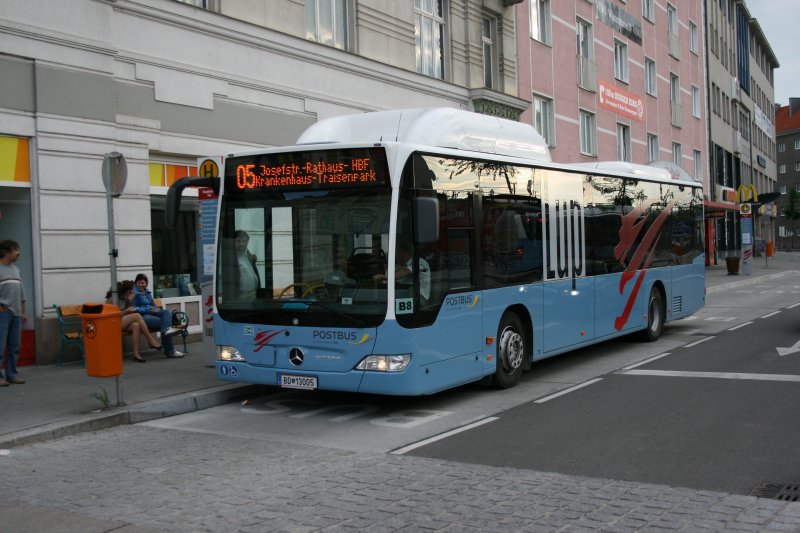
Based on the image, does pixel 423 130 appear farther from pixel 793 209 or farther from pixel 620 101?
pixel 793 209

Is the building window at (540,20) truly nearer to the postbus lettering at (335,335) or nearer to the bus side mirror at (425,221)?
the bus side mirror at (425,221)

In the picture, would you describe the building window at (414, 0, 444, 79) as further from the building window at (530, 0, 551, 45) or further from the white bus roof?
the white bus roof

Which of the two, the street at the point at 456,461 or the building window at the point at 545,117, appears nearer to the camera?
the street at the point at 456,461

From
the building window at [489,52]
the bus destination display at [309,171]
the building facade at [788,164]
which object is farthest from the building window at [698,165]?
the building facade at [788,164]

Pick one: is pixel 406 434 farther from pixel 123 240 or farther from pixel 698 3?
pixel 698 3

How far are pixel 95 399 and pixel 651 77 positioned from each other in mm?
33613

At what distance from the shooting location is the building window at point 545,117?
2669cm

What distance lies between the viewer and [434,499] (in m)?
5.57

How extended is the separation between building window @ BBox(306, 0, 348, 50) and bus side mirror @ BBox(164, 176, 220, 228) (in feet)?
27.4

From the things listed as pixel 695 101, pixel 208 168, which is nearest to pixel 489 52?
pixel 208 168

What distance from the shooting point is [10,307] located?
33.1 feet

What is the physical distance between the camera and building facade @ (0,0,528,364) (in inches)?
464

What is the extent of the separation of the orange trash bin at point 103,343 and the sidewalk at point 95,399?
0.44m

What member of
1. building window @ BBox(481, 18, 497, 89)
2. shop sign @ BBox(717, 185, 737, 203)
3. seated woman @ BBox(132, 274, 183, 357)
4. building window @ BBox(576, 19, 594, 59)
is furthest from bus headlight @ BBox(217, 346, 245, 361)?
shop sign @ BBox(717, 185, 737, 203)
